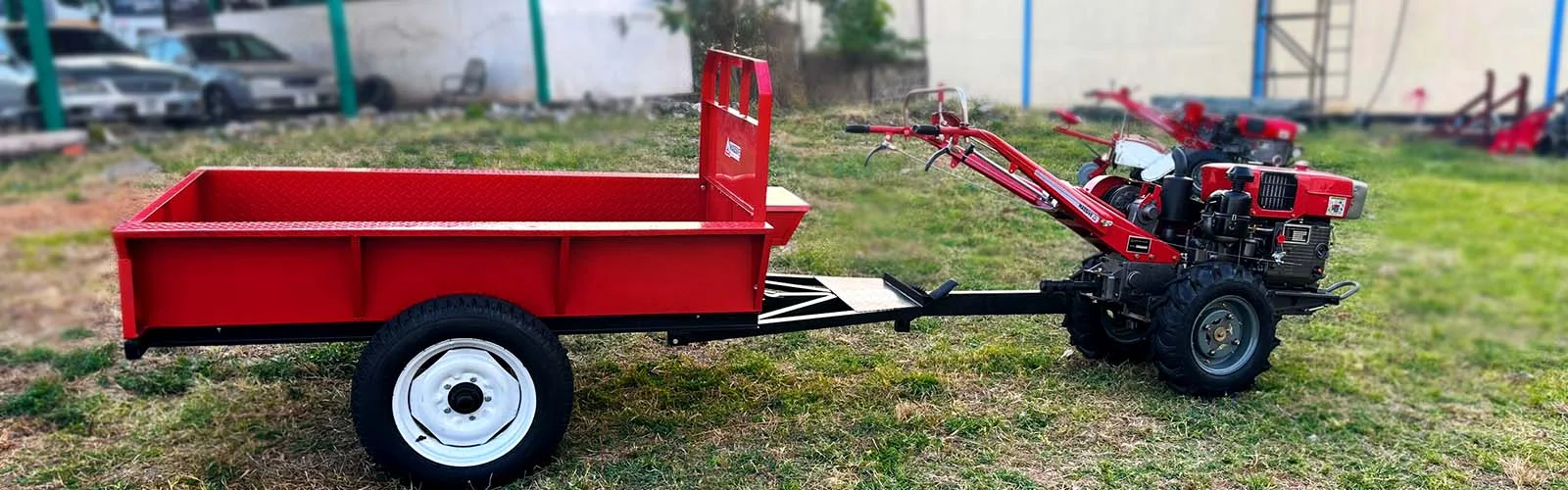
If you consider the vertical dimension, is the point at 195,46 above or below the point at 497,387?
above

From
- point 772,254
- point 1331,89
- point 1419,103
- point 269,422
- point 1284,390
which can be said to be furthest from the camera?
point 1331,89

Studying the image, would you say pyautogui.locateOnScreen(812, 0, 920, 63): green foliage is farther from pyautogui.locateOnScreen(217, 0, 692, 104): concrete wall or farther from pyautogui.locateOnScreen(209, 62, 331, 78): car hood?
pyautogui.locateOnScreen(209, 62, 331, 78): car hood

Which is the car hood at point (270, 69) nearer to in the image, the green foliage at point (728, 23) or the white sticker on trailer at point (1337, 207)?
the green foliage at point (728, 23)

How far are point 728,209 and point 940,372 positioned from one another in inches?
56.2

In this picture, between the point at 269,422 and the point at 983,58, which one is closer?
the point at 269,422

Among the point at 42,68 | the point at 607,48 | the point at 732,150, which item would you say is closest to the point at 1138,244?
the point at 732,150

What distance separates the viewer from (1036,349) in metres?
5.65

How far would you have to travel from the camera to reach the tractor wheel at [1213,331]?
4.73 m

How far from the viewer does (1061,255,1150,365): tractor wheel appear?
5.23 metres

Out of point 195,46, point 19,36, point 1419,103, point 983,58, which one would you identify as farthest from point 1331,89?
point 19,36

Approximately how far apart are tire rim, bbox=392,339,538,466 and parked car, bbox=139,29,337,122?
29.9ft

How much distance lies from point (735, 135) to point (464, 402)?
156 cm

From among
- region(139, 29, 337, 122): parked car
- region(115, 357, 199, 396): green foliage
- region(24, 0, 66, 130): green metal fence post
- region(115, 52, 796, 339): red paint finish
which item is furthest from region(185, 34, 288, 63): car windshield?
region(115, 52, 796, 339): red paint finish

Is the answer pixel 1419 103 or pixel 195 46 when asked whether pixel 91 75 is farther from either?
pixel 1419 103
